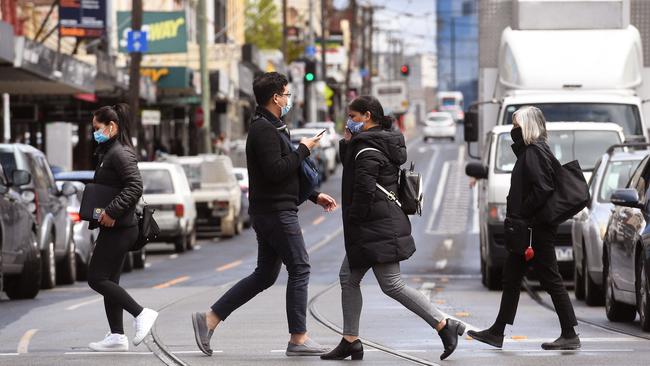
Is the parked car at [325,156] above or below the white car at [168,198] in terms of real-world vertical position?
below

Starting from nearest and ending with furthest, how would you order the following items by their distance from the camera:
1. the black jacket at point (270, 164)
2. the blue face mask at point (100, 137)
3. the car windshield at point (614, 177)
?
the black jacket at point (270, 164) → the blue face mask at point (100, 137) → the car windshield at point (614, 177)

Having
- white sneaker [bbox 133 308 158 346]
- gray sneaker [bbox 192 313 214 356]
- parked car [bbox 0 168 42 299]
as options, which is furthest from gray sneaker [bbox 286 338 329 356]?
parked car [bbox 0 168 42 299]

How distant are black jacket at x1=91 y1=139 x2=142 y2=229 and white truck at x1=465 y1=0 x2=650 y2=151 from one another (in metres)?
12.3

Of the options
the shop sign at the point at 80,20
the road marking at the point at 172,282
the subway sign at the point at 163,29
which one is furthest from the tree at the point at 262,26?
the road marking at the point at 172,282

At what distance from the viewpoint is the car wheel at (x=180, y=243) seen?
1384 inches

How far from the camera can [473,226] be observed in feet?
151

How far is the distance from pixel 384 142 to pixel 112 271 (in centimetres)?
235

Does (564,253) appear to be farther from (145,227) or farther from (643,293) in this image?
(145,227)

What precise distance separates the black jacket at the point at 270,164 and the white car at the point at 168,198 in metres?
22.0

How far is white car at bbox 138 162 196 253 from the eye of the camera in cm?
3447

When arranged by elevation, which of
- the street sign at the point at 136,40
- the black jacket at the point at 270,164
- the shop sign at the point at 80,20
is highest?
the shop sign at the point at 80,20

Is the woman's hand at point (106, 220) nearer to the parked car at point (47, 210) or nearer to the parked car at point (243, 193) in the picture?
the parked car at point (47, 210)

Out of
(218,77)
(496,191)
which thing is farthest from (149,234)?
(218,77)

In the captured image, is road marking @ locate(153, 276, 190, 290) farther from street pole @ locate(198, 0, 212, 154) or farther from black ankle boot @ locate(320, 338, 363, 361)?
street pole @ locate(198, 0, 212, 154)
